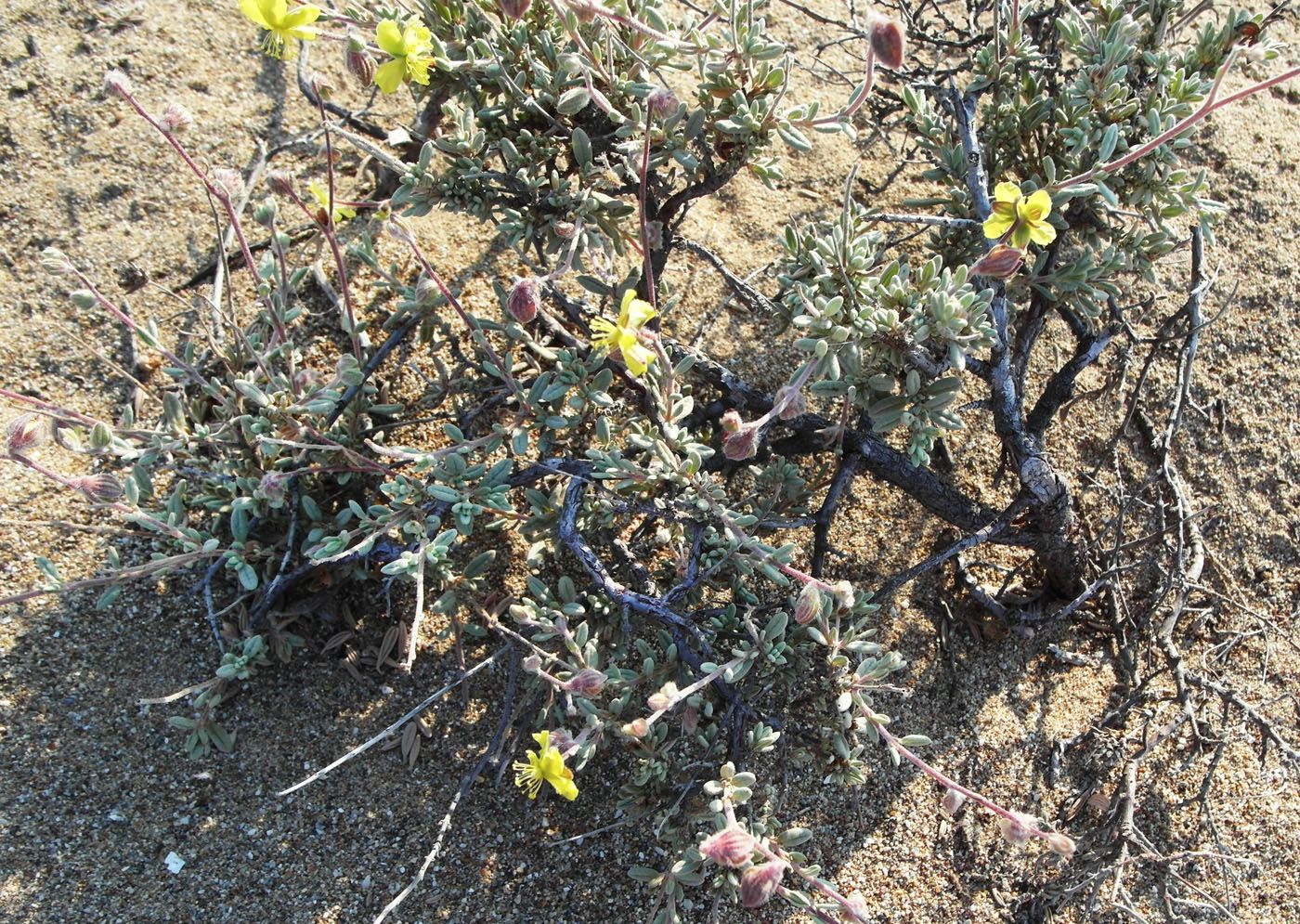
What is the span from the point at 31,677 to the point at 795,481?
1700mm

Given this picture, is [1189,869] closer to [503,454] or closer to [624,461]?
[624,461]

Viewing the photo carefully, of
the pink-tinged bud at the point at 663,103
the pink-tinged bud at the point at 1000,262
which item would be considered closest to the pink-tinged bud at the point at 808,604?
the pink-tinged bud at the point at 1000,262

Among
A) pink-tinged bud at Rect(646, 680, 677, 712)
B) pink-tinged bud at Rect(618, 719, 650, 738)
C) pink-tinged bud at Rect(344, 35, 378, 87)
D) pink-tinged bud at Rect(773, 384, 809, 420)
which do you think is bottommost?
pink-tinged bud at Rect(618, 719, 650, 738)

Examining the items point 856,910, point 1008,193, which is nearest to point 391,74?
point 1008,193

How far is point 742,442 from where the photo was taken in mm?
1782

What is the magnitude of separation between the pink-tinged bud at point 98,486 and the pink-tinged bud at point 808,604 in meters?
1.37

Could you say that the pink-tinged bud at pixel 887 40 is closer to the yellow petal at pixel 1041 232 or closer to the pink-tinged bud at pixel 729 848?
the yellow petal at pixel 1041 232

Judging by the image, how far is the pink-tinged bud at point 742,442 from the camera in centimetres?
176

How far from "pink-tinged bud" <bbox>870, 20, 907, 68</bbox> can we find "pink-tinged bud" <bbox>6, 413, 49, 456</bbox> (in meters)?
1.71

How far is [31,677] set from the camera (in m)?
2.05

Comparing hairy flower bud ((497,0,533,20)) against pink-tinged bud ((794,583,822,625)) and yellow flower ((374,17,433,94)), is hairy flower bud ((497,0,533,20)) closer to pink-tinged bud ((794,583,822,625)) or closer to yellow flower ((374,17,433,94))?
yellow flower ((374,17,433,94))

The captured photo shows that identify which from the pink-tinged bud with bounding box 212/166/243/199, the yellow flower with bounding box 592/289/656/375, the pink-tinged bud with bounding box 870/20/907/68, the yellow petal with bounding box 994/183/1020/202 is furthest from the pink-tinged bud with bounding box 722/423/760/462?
the pink-tinged bud with bounding box 212/166/243/199

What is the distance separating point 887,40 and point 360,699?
5.67ft

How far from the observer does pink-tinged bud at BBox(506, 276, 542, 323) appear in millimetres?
1812
